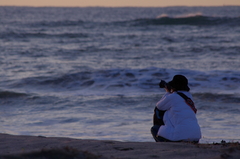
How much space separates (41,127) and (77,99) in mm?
2431

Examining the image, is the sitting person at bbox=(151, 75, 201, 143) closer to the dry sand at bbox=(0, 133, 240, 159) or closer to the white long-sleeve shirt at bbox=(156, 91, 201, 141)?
the white long-sleeve shirt at bbox=(156, 91, 201, 141)

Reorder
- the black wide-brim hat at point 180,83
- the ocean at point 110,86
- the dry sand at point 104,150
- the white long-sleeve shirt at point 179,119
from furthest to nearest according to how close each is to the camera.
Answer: the ocean at point 110,86 < the black wide-brim hat at point 180,83 < the white long-sleeve shirt at point 179,119 < the dry sand at point 104,150

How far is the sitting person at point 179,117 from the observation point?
166 inches

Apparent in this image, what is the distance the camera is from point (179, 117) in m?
4.19

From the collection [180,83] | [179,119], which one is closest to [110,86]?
[180,83]

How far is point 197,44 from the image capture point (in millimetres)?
19953

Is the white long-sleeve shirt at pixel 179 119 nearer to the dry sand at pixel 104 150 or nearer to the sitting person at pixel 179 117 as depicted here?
the sitting person at pixel 179 117

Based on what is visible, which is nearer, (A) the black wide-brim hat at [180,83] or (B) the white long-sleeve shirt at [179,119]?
(B) the white long-sleeve shirt at [179,119]

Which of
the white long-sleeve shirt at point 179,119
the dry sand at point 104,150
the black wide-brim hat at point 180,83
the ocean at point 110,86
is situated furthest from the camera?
the ocean at point 110,86

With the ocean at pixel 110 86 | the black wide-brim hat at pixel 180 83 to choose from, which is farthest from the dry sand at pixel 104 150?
the ocean at pixel 110 86

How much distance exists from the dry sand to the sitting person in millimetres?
266

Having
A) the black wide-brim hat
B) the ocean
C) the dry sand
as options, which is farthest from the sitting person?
the ocean

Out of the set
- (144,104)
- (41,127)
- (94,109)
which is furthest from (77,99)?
(41,127)

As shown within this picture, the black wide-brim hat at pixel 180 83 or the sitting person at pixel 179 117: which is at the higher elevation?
the black wide-brim hat at pixel 180 83
